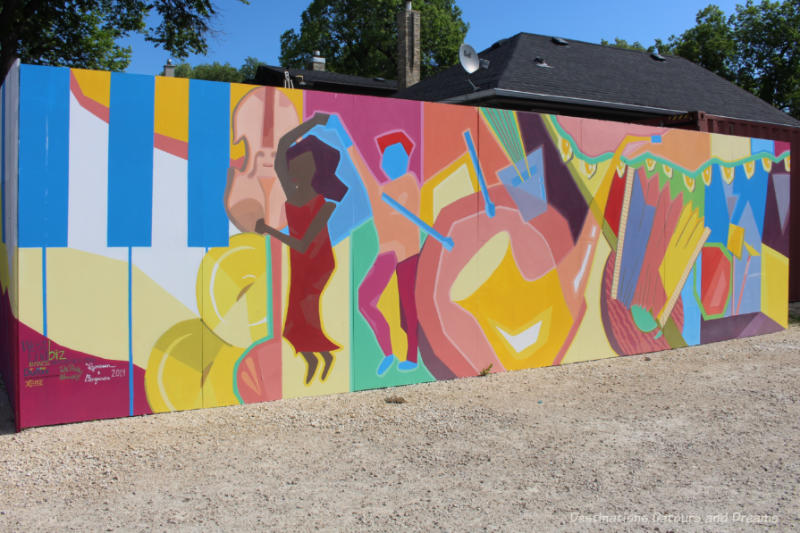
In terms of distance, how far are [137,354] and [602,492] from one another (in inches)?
129

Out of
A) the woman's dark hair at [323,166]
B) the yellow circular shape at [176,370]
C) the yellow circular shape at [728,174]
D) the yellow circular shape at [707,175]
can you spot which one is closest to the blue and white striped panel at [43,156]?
the yellow circular shape at [176,370]

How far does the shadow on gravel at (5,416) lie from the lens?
4.55 meters

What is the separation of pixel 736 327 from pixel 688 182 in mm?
2039

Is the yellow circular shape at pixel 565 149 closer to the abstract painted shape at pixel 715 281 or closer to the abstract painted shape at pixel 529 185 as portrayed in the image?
the abstract painted shape at pixel 529 185

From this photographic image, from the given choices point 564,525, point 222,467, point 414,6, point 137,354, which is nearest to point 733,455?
point 564,525

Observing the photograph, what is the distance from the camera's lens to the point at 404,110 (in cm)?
578

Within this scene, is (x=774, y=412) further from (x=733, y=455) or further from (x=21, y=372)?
(x=21, y=372)

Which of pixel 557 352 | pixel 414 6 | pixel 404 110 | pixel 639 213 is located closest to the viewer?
pixel 404 110

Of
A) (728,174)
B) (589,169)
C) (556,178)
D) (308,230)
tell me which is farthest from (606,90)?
(308,230)

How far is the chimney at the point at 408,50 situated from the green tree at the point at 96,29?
22.4 ft

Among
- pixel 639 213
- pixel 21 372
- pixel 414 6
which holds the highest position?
pixel 414 6

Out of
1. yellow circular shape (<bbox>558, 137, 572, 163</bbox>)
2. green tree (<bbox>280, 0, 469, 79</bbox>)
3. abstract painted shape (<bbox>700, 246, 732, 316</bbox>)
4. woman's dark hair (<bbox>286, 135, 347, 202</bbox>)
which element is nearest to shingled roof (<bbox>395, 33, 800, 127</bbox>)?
abstract painted shape (<bbox>700, 246, 732, 316</bbox>)

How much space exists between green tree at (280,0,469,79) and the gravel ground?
35692 millimetres

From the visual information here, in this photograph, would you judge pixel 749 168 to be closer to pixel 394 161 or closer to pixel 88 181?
pixel 394 161
